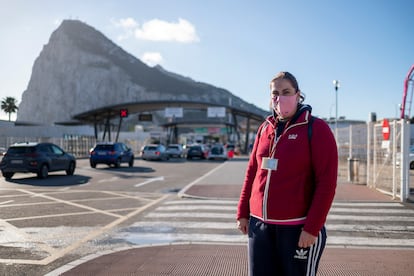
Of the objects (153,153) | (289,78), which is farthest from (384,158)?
(153,153)

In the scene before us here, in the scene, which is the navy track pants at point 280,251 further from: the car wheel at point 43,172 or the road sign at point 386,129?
the car wheel at point 43,172

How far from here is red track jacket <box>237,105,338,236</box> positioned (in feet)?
9.39

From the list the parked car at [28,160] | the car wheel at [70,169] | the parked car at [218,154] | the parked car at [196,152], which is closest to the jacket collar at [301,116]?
the parked car at [28,160]

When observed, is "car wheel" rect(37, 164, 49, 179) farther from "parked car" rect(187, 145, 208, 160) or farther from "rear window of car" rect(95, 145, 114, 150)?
"parked car" rect(187, 145, 208, 160)

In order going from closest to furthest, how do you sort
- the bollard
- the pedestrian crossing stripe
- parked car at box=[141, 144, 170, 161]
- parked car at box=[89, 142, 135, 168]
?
1. the pedestrian crossing stripe
2. the bollard
3. parked car at box=[89, 142, 135, 168]
4. parked car at box=[141, 144, 170, 161]

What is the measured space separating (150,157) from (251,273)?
3372cm

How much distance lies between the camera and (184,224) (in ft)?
27.2

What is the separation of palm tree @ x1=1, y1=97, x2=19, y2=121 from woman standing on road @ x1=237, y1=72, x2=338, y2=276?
9932cm

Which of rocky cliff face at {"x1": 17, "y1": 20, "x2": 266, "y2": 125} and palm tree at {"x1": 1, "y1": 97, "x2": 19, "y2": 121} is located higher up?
rocky cliff face at {"x1": 17, "y1": 20, "x2": 266, "y2": 125}

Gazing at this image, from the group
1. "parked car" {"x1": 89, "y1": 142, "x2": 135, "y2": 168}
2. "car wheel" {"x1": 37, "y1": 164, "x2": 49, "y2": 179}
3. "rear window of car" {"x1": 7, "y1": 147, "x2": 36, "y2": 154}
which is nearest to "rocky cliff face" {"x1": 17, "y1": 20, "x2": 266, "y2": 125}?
"parked car" {"x1": 89, "y1": 142, "x2": 135, "y2": 168}

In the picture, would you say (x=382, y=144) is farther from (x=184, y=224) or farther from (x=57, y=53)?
(x=57, y=53)

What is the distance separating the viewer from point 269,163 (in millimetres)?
3004

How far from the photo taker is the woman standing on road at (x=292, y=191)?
2.89 metres

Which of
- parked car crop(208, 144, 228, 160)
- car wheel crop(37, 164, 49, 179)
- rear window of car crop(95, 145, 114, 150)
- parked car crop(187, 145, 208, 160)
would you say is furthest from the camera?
parked car crop(187, 145, 208, 160)
